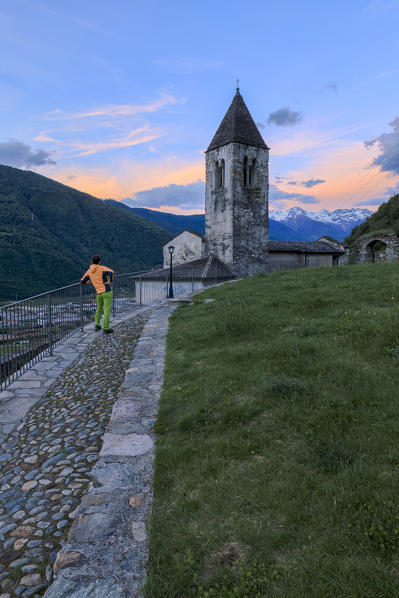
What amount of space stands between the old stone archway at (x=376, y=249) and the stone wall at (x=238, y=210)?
8415 millimetres

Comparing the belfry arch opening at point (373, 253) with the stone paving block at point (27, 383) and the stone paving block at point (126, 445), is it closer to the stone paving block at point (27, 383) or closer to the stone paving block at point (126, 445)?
the stone paving block at point (27, 383)

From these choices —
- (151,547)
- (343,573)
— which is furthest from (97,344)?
(343,573)

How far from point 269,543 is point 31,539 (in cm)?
208

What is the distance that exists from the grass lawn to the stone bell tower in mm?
23449

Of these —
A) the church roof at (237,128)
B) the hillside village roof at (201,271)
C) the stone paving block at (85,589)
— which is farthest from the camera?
the church roof at (237,128)

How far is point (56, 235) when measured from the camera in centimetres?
11856

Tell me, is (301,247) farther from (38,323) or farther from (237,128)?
(38,323)

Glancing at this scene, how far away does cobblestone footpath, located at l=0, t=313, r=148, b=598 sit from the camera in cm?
266

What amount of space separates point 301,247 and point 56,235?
350 ft

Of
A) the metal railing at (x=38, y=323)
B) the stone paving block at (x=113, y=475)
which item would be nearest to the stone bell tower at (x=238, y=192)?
the metal railing at (x=38, y=323)

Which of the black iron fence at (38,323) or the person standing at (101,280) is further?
the person standing at (101,280)

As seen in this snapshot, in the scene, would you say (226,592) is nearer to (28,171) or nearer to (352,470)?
(352,470)

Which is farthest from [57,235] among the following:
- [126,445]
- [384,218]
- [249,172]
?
[126,445]

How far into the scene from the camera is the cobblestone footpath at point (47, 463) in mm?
2664
